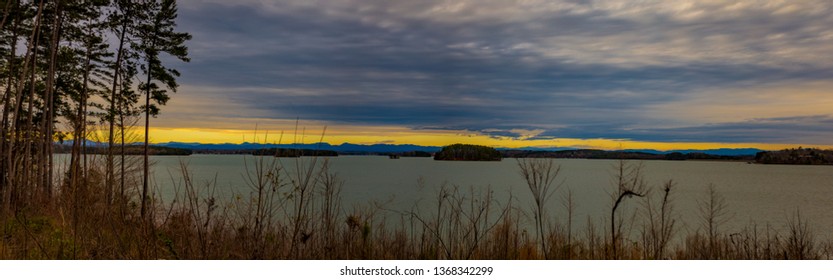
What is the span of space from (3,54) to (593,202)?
3792 cm

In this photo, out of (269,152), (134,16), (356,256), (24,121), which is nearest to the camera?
(269,152)

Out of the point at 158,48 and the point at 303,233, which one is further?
the point at 158,48

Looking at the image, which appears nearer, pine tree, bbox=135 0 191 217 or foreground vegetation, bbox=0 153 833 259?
foreground vegetation, bbox=0 153 833 259

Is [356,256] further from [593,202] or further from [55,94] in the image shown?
[593,202]

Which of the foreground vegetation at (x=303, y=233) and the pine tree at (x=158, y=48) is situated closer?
the foreground vegetation at (x=303, y=233)
